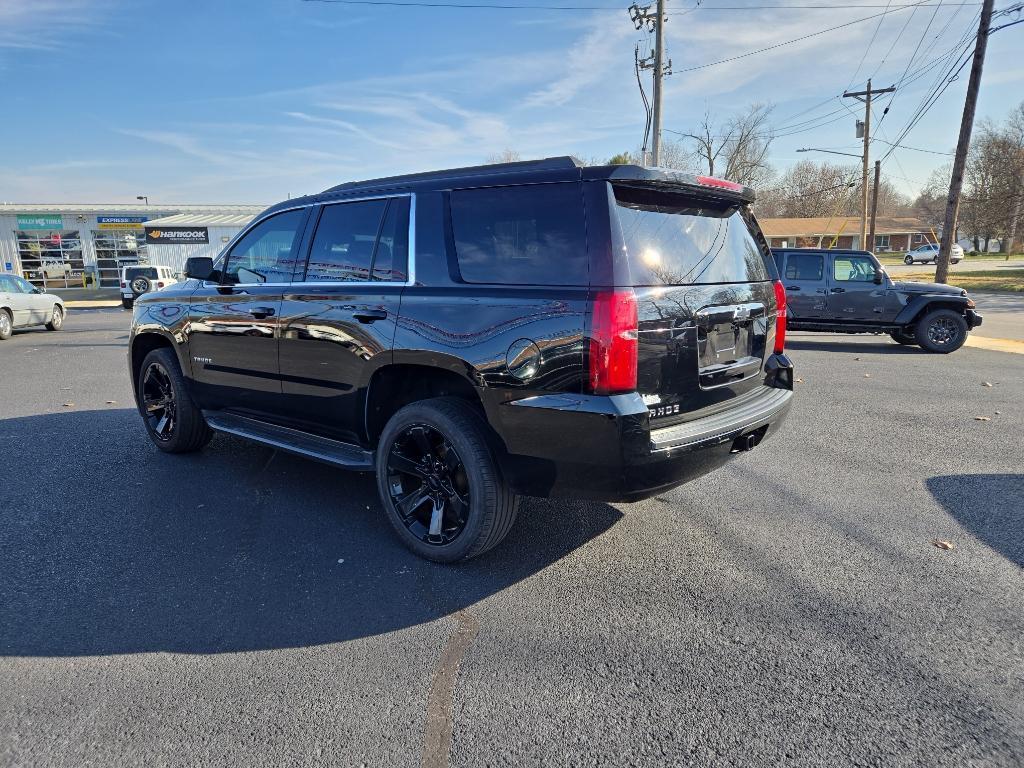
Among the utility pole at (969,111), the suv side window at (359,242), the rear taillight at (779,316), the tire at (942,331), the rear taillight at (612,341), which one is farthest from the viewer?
the utility pole at (969,111)

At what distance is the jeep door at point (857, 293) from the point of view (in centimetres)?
1180

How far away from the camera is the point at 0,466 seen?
5.11 meters

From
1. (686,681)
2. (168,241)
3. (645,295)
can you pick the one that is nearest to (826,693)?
(686,681)

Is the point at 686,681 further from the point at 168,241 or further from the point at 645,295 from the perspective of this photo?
the point at 168,241

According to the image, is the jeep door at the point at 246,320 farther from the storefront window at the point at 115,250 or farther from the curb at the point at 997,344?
the storefront window at the point at 115,250

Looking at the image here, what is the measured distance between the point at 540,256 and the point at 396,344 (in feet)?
3.06

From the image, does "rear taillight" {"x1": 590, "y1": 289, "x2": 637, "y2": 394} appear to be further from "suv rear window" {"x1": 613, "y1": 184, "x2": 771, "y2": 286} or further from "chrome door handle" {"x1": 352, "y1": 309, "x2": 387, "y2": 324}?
"chrome door handle" {"x1": 352, "y1": 309, "x2": 387, "y2": 324}

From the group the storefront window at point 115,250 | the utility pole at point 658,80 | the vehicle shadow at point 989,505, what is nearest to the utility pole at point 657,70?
the utility pole at point 658,80

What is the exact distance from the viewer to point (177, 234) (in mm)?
34125

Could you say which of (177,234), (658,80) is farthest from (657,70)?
(177,234)

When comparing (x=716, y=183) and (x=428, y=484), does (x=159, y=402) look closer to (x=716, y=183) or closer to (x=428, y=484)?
(x=428, y=484)

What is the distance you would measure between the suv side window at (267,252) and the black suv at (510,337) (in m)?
0.02

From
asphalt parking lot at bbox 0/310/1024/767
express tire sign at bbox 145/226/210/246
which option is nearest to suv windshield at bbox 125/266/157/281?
express tire sign at bbox 145/226/210/246

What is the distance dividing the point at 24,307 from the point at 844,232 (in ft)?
221
